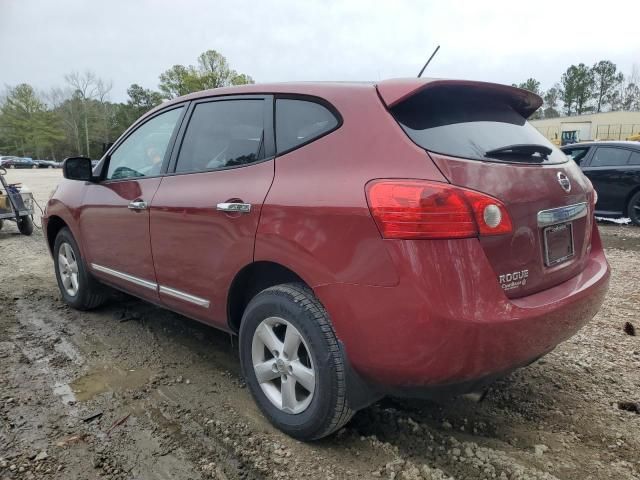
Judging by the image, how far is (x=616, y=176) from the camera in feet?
28.9

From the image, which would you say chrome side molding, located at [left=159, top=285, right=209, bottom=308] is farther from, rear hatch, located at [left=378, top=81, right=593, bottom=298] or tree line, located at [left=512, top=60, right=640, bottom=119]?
tree line, located at [left=512, top=60, right=640, bottom=119]

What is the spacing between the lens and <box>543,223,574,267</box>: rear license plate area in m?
2.22

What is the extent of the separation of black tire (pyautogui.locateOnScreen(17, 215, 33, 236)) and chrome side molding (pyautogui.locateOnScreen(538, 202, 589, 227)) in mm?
9552

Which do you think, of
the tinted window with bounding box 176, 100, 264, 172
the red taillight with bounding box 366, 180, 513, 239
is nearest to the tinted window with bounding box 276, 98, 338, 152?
the tinted window with bounding box 176, 100, 264, 172

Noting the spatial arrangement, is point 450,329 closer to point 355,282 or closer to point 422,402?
point 355,282

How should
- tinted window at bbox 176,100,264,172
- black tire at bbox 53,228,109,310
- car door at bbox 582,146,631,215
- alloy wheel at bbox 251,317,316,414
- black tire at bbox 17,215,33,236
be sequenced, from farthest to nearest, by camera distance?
black tire at bbox 17,215,33,236 → car door at bbox 582,146,631,215 → black tire at bbox 53,228,109,310 → tinted window at bbox 176,100,264,172 → alloy wheel at bbox 251,317,316,414

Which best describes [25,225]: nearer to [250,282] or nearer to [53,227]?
[53,227]

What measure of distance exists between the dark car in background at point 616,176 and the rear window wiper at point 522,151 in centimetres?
720

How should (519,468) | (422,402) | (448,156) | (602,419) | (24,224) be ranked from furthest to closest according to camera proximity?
(24,224), (422,402), (602,419), (519,468), (448,156)

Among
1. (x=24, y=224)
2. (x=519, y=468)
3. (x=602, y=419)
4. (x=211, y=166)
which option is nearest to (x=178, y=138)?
(x=211, y=166)

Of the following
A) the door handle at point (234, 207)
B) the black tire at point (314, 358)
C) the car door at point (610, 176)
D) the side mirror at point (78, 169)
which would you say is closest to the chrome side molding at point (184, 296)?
the black tire at point (314, 358)

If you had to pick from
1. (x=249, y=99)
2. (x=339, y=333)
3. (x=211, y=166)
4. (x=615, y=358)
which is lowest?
(x=615, y=358)

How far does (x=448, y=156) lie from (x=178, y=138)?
1955mm

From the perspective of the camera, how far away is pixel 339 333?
2.15 metres
